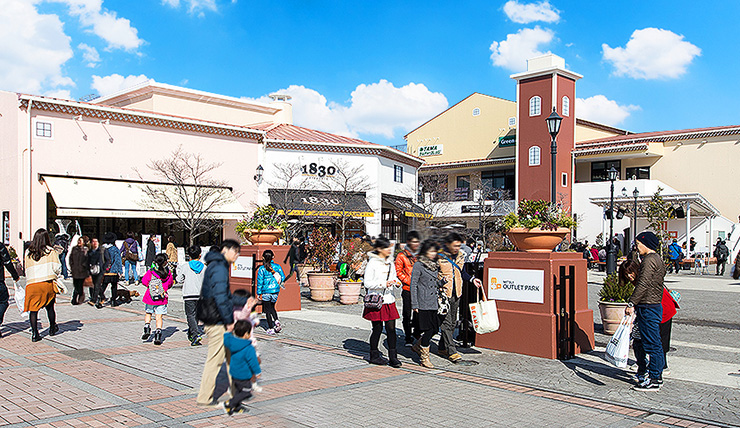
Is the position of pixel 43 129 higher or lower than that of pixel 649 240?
higher

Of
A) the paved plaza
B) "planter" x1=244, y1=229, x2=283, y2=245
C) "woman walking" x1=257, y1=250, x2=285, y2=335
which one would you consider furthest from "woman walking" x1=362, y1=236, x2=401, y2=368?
"planter" x1=244, y1=229, x2=283, y2=245

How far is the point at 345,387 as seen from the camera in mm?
7219

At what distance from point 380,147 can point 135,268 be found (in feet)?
62.0

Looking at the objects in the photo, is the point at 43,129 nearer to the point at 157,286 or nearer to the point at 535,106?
the point at 157,286

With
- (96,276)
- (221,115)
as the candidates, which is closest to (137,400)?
(96,276)

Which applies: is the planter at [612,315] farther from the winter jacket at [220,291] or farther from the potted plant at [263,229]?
the winter jacket at [220,291]

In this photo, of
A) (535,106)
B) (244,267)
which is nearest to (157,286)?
(244,267)

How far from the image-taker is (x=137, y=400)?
645 centimetres

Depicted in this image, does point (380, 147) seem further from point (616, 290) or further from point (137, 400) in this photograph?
point (137, 400)

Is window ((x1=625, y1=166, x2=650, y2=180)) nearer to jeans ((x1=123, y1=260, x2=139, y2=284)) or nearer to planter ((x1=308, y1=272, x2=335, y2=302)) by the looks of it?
planter ((x1=308, y1=272, x2=335, y2=302))

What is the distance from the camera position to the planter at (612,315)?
10.7 metres

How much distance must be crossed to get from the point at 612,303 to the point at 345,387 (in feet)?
18.5

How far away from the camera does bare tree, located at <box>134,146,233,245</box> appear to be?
2664 centimetres

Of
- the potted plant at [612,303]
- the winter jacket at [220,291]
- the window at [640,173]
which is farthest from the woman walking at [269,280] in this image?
the window at [640,173]
